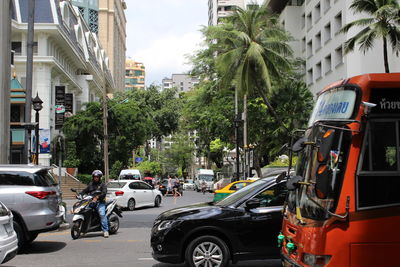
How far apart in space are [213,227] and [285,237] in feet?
6.24

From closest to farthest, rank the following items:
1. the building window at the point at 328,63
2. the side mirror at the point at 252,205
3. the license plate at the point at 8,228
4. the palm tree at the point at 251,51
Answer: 1. the license plate at the point at 8,228
2. the side mirror at the point at 252,205
3. the palm tree at the point at 251,51
4. the building window at the point at 328,63

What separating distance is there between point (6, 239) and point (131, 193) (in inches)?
592

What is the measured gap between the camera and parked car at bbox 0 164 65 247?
32.7ft

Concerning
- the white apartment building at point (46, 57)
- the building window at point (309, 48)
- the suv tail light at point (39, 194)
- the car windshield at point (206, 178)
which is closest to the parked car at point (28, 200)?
the suv tail light at point (39, 194)

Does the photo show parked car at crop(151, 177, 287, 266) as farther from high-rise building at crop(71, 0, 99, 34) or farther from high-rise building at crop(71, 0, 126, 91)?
high-rise building at crop(71, 0, 126, 91)

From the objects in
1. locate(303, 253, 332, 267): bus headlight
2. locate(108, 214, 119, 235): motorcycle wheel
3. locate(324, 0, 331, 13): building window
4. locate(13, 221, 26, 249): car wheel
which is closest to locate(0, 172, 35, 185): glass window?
locate(13, 221, 26, 249): car wheel

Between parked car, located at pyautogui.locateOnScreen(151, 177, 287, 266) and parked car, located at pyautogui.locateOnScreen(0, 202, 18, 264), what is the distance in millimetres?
2212

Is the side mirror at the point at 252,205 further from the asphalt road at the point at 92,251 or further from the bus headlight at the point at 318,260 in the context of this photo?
the bus headlight at the point at 318,260

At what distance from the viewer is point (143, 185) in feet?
77.7

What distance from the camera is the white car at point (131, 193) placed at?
21.7 meters

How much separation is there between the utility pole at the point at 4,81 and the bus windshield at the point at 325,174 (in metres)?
13.4

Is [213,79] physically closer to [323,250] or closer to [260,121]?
[260,121]

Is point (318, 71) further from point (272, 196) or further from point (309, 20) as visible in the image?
point (272, 196)

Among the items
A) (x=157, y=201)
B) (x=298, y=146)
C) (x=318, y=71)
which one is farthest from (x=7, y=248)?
(x=318, y=71)
